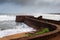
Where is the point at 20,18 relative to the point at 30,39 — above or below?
below

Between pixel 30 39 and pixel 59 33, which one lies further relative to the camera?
pixel 59 33

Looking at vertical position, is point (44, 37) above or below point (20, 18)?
above

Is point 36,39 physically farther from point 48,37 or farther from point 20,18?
point 20,18

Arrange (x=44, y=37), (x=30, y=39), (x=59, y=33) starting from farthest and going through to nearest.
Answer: (x=59, y=33), (x=44, y=37), (x=30, y=39)

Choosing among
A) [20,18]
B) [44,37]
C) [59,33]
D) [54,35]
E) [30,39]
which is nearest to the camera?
[30,39]

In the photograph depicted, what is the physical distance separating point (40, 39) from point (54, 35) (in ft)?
2.10

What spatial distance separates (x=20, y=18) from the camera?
2414 centimetres

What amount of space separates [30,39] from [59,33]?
4.70ft

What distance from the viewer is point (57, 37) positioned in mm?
4887

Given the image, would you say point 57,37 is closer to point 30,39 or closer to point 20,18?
point 30,39

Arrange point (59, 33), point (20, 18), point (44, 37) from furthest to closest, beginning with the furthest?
point (20, 18) < point (59, 33) < point (44, 37)

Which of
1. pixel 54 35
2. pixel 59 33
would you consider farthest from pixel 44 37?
pixel 59 33

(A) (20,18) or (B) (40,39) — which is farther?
(A) (20,18)

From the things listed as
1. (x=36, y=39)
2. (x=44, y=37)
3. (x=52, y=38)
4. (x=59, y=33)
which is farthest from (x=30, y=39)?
(x=59, y=33)
